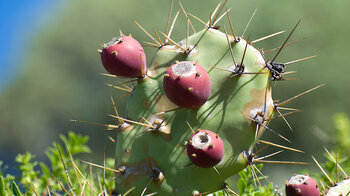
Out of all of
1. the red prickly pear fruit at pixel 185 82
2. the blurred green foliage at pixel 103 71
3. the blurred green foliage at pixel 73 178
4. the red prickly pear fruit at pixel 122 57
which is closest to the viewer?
the red prickly pear fruit at pixel 185 82

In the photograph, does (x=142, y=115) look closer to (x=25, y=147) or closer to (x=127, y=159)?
(x=127, y=159)

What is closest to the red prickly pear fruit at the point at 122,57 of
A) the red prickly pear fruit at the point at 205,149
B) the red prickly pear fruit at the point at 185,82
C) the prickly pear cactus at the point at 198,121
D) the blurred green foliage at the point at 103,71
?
the prickly pear cactus at the point at 198,121

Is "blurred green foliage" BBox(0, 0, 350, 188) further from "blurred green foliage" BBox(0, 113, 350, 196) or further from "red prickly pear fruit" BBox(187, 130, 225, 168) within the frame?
"red prickly pear fruit" BBox(187, 130, 225, 168)

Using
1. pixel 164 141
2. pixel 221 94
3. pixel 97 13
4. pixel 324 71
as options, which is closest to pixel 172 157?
pixel 164 141

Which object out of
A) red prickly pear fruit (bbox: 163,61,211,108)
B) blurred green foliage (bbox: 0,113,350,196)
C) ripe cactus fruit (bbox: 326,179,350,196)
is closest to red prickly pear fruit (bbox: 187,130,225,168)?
red prickly pear fruit (bbox: 163,61,211,108)

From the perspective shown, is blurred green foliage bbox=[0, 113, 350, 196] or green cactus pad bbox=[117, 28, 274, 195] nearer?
green cactus pad bbox=[117, 28, 274, 195]

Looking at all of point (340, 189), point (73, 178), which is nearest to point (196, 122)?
point (340, 189)

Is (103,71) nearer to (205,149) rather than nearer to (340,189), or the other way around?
(340,189)

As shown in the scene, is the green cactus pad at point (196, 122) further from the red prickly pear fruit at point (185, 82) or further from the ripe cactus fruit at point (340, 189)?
the ripe cactus fruit at point (340, 189)
